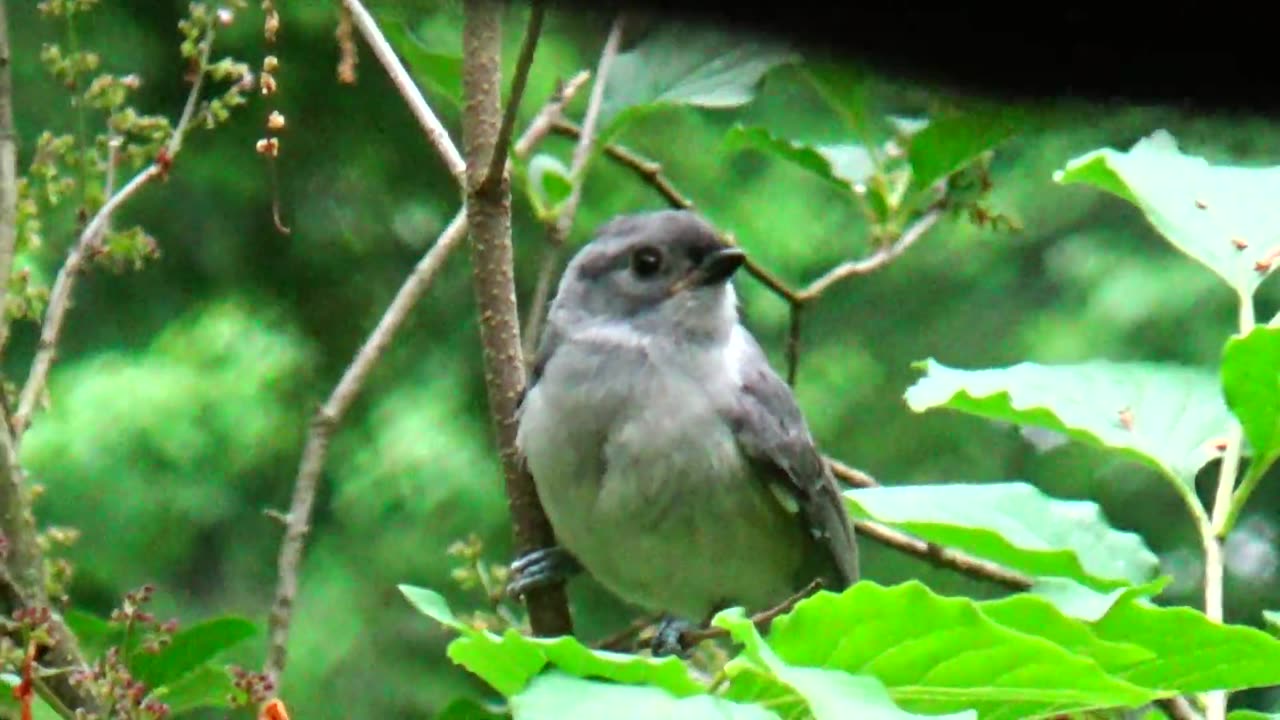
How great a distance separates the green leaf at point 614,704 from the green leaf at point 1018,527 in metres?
0.27

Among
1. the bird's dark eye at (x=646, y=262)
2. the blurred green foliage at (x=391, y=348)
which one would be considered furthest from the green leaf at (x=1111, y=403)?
the blurred green foliage at (x=391, y=348)

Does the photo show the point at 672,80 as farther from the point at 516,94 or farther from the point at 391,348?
the point at 391,348

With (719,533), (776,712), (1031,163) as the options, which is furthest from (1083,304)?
(776,712)

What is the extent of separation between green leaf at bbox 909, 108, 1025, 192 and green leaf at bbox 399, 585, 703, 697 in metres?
1.05

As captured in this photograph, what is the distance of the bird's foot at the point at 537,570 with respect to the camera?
70.7 inches

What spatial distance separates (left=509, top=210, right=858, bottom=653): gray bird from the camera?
98.2 inches

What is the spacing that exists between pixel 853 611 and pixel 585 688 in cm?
13

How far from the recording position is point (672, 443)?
2531 mm

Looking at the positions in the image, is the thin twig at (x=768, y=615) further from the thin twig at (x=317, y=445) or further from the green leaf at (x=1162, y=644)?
the thin twig at (x=317, y=445)

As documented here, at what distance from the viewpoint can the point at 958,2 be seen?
2.43 feet

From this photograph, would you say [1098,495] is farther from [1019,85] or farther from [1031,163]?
[1019,85]

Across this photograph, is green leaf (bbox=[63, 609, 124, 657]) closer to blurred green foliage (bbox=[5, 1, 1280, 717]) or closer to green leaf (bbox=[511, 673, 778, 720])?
green leaf (bbox=[511, 673, 778, 720])

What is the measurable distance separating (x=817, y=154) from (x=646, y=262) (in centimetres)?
75

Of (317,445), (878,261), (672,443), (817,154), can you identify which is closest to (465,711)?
(317,445)
